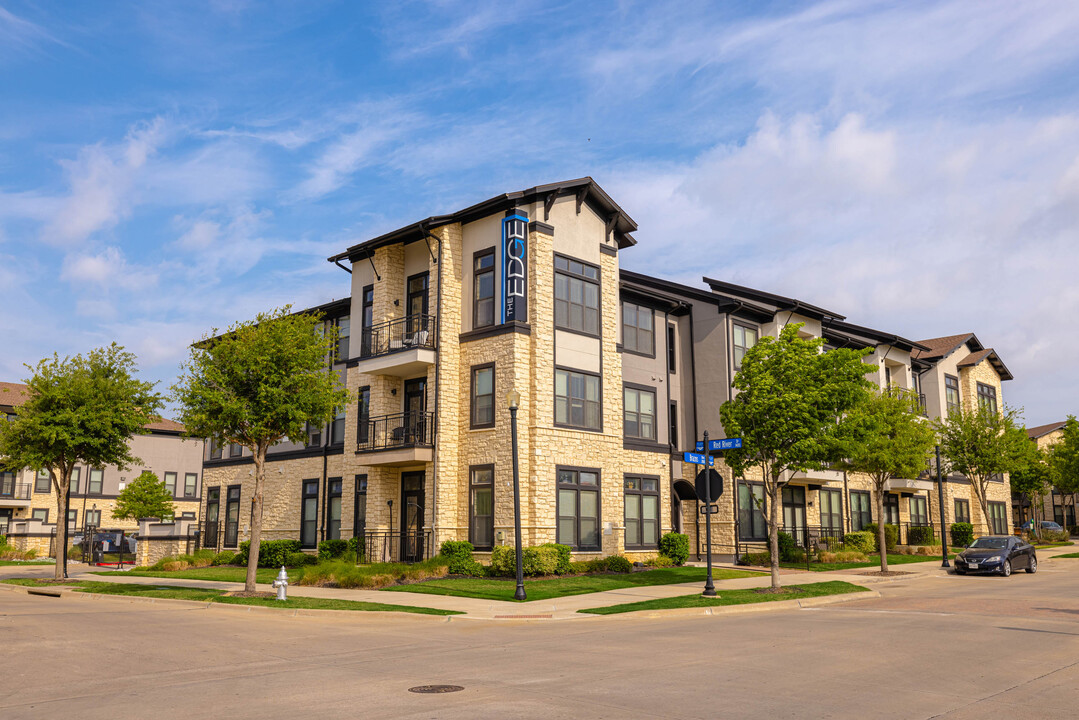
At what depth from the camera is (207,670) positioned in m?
11.1

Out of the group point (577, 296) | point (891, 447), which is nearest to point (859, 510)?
point (891, 447)

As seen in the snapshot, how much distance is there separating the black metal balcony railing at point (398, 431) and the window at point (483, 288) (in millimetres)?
3542

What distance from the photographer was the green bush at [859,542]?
37562mm

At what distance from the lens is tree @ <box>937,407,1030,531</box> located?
43000 mm

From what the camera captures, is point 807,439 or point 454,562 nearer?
point 807,439

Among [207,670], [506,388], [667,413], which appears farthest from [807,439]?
[207,670]

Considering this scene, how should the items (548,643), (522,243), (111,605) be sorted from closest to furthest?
(548,643) → (111,605) → (522,243)

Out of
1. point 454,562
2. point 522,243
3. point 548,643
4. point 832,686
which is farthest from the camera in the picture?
point 522,243

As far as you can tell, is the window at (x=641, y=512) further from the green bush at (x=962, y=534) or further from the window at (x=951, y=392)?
the window at (x=951, y=392)

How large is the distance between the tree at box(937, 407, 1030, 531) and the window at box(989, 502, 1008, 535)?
25.0 ft

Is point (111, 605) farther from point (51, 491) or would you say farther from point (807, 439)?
point (51, 491)

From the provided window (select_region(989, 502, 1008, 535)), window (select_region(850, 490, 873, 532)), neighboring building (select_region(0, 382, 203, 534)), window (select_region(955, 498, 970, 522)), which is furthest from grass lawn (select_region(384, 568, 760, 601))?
neighboring building (select_region(0, 382, 203, 534))

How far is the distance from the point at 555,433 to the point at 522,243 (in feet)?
20.2

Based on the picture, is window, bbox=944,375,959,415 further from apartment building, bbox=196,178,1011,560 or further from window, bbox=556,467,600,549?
window, bbox=556,467,600,549
